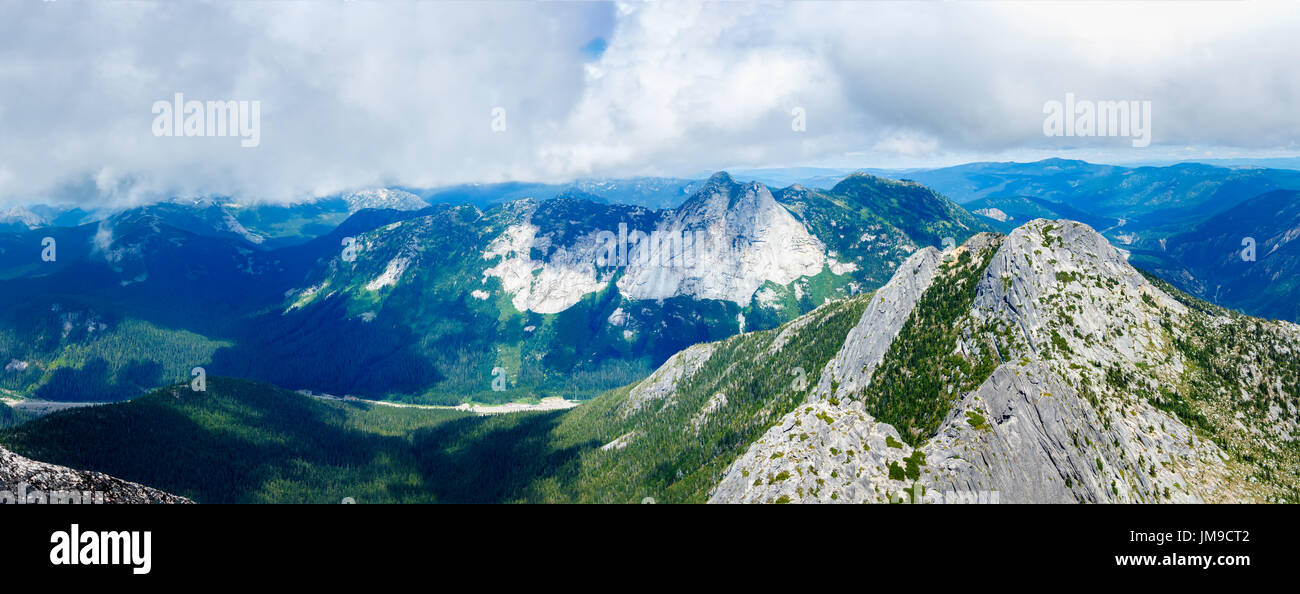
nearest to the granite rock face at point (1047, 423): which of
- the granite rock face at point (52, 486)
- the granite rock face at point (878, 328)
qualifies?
the granite rock face at point (878, 328)

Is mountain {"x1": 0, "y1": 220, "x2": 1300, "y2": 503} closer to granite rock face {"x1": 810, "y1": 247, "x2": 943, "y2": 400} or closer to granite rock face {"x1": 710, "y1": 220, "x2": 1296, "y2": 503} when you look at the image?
granite rock face {"x1": 710, "y1": 220, "x2": 1296, "y2": 503}

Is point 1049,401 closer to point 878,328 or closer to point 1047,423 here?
point 1047,423
